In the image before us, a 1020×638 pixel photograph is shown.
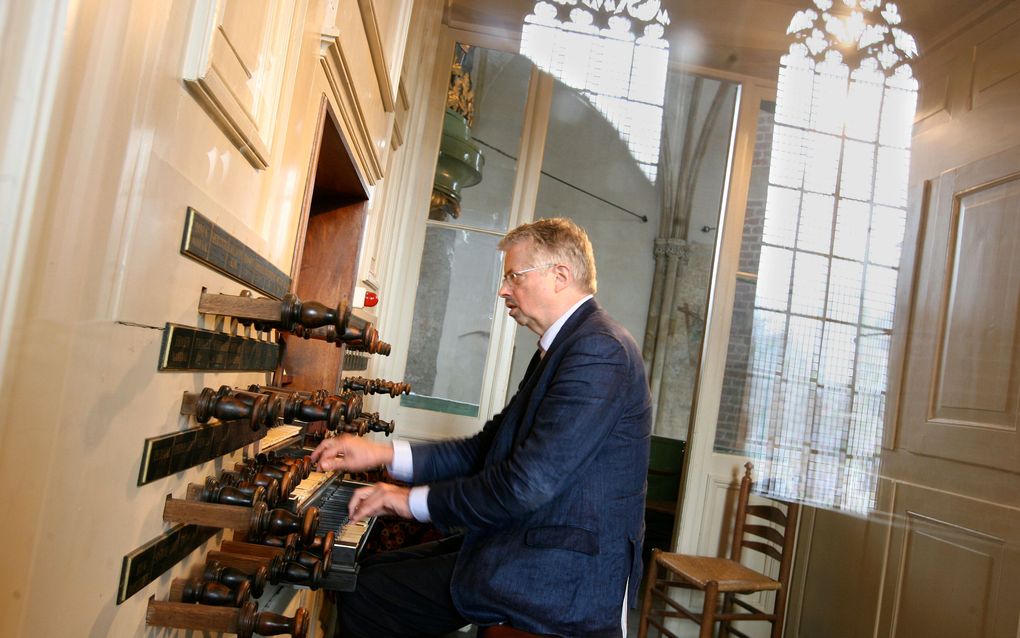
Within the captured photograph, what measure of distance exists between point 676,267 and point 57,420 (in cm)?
1077

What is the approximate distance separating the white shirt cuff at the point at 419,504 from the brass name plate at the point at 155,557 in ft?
2.21

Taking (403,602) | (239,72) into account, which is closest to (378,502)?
(403,602)

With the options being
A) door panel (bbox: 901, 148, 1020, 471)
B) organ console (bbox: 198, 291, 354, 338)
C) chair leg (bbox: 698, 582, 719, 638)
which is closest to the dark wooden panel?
organ console (bbox: 198, 291, 354, 338)

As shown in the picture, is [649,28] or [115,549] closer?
[115,549]

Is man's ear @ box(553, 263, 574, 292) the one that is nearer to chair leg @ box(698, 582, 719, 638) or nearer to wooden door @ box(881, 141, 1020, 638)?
wooden door @ box(881, 141, 1020, 638)

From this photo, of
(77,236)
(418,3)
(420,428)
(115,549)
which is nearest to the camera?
(77,236)

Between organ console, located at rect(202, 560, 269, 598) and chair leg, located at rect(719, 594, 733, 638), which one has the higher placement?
organ console, located at rect(202, 560, 269, 598)

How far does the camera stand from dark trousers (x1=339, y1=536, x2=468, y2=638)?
2.21 m

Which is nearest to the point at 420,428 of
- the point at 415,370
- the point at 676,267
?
the point at 415,370

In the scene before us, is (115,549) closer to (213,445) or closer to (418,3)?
(213,445)

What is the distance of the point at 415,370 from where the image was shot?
4637mm

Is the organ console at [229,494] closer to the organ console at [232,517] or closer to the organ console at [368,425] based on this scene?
the organ console at [232,517]

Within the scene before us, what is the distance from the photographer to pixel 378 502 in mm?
1786

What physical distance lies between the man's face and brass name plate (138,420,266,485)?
104cm
